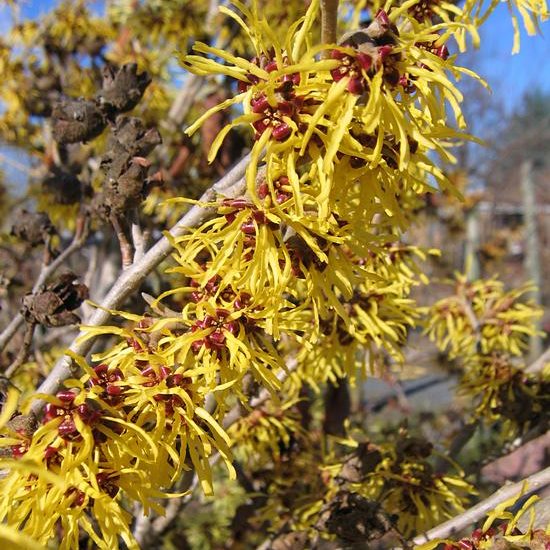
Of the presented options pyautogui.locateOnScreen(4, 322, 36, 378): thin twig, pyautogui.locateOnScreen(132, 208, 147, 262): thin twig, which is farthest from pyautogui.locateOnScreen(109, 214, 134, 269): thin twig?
pyautogui.locateOnScreen(4, 322, 36, 378): thin twig

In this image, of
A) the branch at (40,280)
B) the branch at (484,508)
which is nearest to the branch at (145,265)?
the branch at (40,280)

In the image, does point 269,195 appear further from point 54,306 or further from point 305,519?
point 305,519

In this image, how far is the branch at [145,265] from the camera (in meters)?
1.21

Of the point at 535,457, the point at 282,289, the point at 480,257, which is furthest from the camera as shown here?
the point at 535,457

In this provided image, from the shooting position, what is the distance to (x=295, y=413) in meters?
2.41

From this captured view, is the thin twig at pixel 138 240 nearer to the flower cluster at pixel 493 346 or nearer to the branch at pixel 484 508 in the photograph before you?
the branch at pixel 484 508

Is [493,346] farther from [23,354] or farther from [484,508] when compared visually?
[23,354]

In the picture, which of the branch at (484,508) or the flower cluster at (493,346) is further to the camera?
the flower cluster at (493,346)

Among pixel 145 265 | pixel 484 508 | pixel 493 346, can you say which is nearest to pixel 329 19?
pixel 145 265

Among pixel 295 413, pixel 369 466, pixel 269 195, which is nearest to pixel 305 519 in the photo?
pixel 369 466

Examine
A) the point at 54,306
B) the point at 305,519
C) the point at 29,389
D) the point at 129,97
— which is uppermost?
the point at 129,97

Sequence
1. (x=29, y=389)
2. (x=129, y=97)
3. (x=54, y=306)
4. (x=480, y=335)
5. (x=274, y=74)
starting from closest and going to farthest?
(x=274, y=74) < (x=54, y=306) < (x=129, y=97) < (x=480, y=335) < (x=29, y=389)

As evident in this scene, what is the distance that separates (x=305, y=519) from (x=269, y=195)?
1.26 meters

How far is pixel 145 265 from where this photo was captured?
1.31 m
